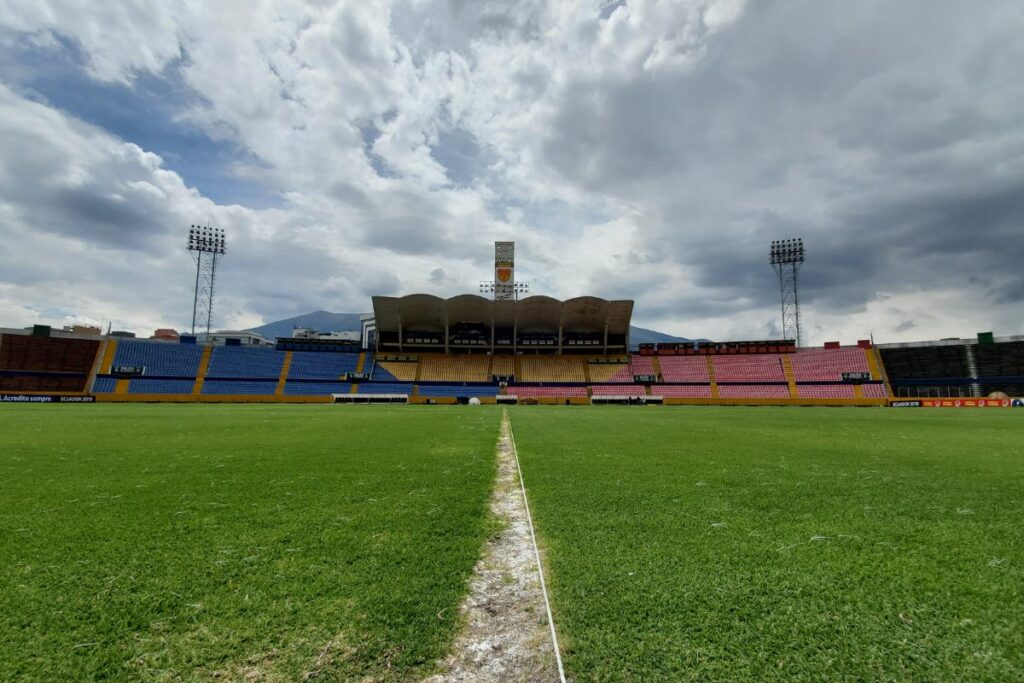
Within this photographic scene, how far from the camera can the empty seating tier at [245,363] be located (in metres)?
57.3

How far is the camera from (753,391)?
57125 mm

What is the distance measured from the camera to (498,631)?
2.88m

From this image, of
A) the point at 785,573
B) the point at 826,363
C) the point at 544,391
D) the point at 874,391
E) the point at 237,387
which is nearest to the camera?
the point at 785,573

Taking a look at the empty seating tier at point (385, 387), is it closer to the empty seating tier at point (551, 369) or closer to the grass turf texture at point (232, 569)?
the empty seating tier at point (551, 369)

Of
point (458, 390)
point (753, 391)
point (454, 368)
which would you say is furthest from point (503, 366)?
→ point (753, 391)

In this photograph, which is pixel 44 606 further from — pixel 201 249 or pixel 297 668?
pixel 201 249

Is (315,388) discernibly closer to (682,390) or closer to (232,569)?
(682,390)

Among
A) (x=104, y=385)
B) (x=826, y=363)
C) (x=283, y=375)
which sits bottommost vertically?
(x=104, y=385)

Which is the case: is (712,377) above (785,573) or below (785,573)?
above

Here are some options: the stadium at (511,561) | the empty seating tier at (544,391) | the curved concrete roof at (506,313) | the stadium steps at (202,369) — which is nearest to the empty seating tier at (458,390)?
the empty seating tier at (544,391)

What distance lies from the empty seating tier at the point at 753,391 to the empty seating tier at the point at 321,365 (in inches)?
1956

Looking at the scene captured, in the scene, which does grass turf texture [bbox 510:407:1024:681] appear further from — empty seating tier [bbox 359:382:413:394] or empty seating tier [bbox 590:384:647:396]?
empty seating tier [bbox 359:382:413:394]

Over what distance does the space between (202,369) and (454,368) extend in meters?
31.7

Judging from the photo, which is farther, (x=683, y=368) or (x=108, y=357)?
(x=683, y=368)
